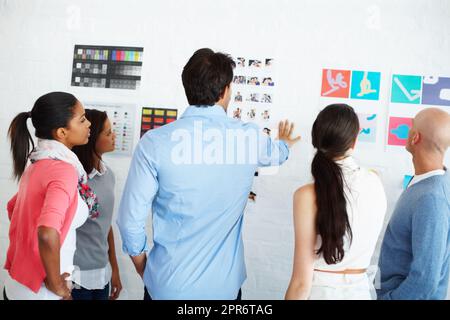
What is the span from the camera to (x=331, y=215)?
1.25 m

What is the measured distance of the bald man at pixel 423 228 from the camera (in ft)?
4.47

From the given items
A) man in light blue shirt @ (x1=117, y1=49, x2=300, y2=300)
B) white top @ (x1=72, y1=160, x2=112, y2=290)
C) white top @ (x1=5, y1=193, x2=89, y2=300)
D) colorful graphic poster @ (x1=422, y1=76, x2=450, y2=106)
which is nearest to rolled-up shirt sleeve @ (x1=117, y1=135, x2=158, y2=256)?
man in light blue shirt @ (x1=117, y1=49, x2=300, y2=300)

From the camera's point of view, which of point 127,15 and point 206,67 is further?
point 127,15

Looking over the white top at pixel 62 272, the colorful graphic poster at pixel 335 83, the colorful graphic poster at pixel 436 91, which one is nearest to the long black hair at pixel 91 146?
the white top at pixel 62 272

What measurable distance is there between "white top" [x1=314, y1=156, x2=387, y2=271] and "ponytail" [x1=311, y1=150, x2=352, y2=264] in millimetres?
29

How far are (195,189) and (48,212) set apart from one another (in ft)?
1.57

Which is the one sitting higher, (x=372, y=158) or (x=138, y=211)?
(x=372, y=158)

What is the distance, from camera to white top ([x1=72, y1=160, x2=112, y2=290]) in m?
1.73

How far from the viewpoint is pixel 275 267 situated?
6.91ft

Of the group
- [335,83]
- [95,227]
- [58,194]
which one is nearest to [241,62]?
[335,83]

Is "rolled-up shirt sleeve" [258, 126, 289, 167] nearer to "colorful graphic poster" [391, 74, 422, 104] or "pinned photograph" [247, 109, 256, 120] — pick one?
"pinned photograph" [247, 109, 256, 120]
